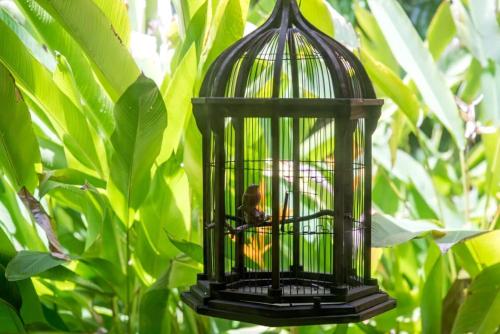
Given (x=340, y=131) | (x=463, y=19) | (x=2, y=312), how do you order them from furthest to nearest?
1. (x=463, y=19)
2. (x=2, y=312)
3. (x=340, y=131)

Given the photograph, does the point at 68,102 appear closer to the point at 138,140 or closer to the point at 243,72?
the point at 138,140

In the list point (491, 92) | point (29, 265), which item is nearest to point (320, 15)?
point (491, 92)

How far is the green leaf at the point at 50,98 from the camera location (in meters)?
1.99

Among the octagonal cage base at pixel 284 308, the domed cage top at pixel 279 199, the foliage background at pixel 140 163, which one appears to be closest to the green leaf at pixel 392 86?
the foliage background at pixel 140 163

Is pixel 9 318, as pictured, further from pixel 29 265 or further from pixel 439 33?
pixel 439 33

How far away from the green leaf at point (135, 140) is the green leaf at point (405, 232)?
1.70ft

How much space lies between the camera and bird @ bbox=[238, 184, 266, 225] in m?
1.56

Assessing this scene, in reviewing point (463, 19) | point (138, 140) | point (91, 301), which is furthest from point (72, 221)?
point (463, 19)

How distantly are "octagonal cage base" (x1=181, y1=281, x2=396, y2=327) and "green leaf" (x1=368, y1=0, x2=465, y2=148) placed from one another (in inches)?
37.0

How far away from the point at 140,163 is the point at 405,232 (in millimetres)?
595

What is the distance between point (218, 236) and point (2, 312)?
682 mm

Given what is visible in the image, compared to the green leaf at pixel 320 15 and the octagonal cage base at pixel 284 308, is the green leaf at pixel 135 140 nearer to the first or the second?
the octagonal cage base at pixel 284 308

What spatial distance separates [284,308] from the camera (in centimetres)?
146

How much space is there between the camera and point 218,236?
62.7 inches
